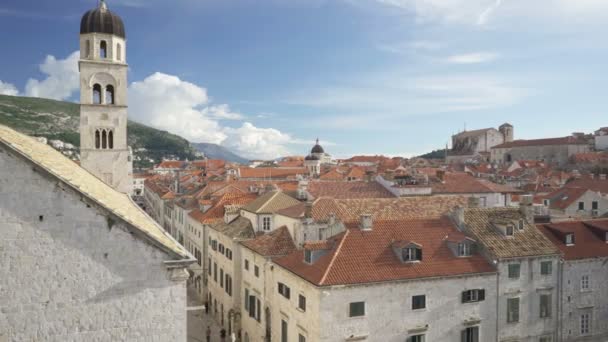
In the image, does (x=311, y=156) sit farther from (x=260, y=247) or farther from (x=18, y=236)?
(x=18, y=236)

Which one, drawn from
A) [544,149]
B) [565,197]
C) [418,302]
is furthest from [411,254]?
[544,149]

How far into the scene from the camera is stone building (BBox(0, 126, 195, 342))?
1117cm

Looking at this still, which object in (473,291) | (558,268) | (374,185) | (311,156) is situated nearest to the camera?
(473,291)

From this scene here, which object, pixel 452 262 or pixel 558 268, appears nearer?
pixel 452 262

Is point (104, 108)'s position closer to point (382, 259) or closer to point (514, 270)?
point (382, 259)

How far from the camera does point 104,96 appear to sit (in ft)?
106

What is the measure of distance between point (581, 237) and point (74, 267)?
106 feet

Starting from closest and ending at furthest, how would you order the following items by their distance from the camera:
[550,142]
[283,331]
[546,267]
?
[283,331] → [546,267] → [550,142]

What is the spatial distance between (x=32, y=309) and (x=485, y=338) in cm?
2313

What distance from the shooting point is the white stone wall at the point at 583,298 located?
2928 cm

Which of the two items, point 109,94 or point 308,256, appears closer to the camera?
point 308,256

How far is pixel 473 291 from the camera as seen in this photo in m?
26.2

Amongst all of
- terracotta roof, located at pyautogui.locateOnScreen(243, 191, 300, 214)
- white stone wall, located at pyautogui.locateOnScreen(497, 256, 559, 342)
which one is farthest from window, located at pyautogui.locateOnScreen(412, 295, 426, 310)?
terracotta roof, located at pyautogui.locateOnScreen(243, 191, 300, 214)

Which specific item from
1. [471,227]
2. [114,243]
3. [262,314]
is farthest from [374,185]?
[114,243]
